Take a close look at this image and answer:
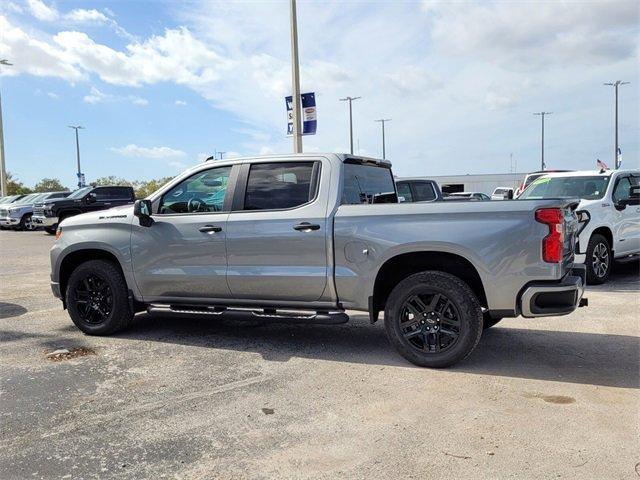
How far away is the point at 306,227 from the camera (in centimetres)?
513

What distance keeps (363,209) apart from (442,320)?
1.19 metres

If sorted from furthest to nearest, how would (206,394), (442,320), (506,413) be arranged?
1. (442,320)
2. (206,394)
3. (506,413)

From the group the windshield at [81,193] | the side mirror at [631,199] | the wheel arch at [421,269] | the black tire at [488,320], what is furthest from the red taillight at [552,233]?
the windshield at [81,193]

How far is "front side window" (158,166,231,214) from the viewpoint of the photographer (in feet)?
18.6

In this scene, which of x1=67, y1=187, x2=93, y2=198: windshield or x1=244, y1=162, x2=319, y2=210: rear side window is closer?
x1=244, y1=162, x2=319, y2=210: rear side window

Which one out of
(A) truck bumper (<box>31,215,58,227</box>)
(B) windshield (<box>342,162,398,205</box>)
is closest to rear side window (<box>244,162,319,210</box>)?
(B) windshield (<box>342,162,398,205</box>)

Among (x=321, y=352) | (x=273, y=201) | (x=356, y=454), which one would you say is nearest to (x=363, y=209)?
(x=273, y=201)

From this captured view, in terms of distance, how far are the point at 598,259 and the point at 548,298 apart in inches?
204

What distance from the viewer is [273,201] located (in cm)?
544

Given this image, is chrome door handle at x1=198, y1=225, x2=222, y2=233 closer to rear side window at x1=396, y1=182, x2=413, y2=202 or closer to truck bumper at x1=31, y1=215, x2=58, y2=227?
rear side window at x1=396, y1=182, x2=413, y2=202

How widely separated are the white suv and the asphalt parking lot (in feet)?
8.75

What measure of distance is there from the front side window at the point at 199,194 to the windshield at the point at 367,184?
122 cm

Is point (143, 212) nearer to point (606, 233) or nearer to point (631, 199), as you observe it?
point (606, 233)

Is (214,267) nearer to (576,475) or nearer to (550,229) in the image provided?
(550,229)
